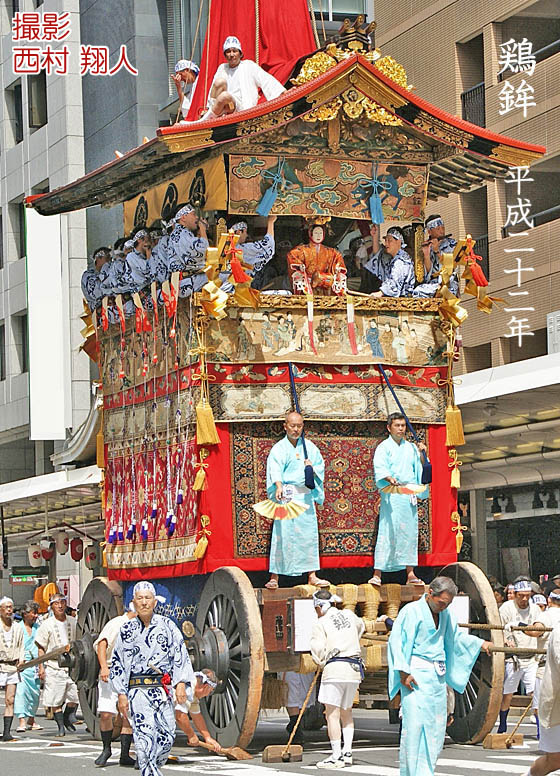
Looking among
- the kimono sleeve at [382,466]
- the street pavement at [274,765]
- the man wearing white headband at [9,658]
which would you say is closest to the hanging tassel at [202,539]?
the kimono sleeve at [382,466]

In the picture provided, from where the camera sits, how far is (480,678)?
1566cm

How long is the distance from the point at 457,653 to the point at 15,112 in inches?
1401

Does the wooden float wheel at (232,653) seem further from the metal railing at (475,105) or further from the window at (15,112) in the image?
the window at (15,112)

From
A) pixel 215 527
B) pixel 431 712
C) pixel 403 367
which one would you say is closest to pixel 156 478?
pixel 215 527

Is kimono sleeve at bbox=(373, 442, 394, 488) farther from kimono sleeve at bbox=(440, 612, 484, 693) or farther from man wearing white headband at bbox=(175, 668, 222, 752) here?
kimono sleeve at bbox=(440, 612, 484, 693)

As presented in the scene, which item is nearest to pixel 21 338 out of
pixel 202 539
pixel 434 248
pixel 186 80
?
pixel 186 80

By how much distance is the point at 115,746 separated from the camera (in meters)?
17.4

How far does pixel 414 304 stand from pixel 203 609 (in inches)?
143

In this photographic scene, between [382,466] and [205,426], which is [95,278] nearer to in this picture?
[205,426]

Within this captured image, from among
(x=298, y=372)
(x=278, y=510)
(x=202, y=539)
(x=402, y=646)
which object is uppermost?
(x=298, y=372)

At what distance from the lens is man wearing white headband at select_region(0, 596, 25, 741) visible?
19375 millimetres

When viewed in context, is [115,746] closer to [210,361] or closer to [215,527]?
[215,527]

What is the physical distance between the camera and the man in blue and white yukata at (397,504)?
15.7 meters

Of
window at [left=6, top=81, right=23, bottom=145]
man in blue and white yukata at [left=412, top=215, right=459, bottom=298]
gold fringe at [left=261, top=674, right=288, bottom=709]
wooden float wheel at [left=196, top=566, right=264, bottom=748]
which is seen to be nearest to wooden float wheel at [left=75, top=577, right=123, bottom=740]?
gold fringe at [left=261, top=674, right=288, bottom=709]
